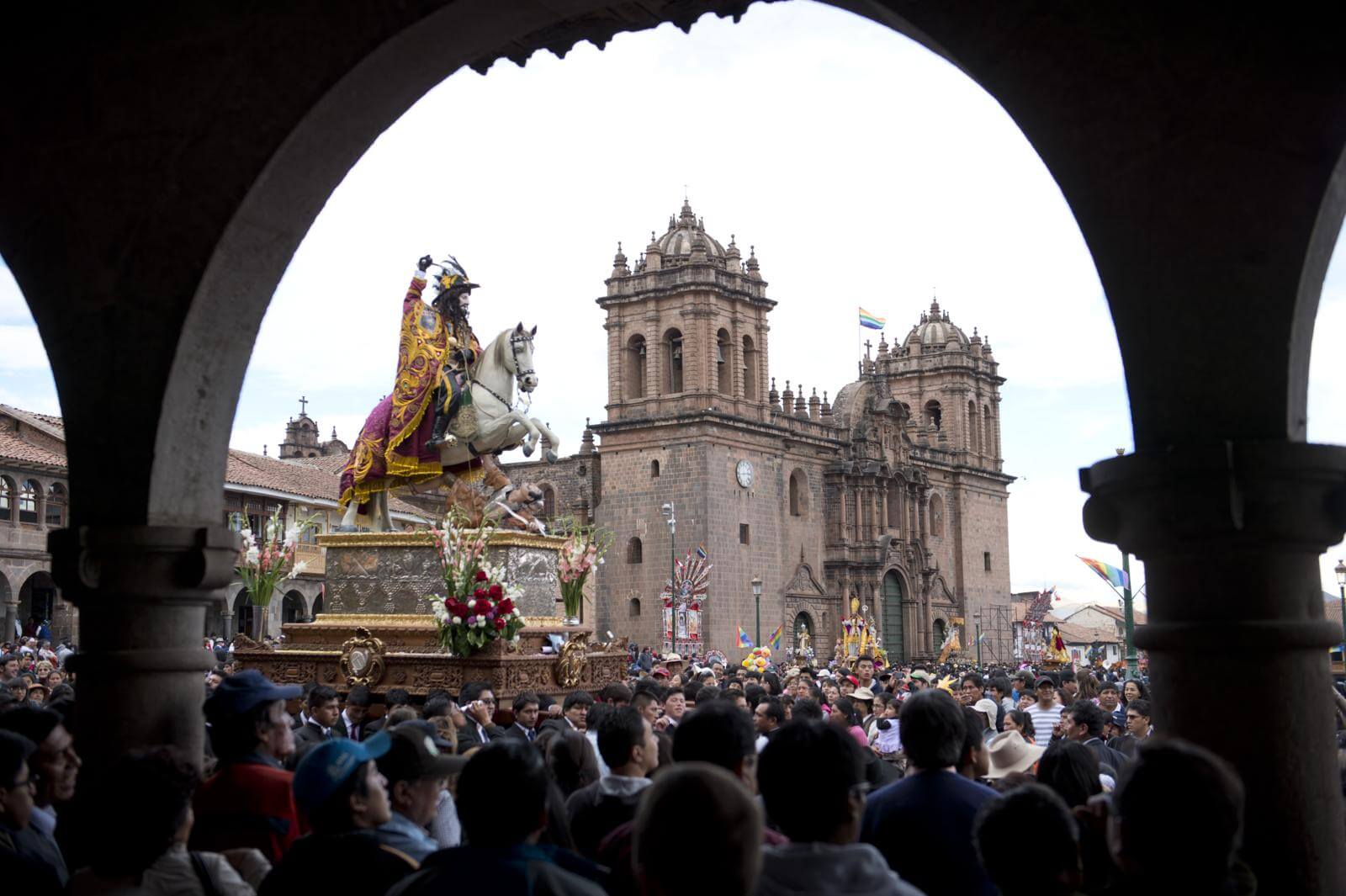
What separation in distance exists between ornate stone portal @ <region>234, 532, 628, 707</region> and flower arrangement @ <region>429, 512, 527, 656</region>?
29 centimetres

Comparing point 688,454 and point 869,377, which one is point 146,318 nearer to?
point 688,454

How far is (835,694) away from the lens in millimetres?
11984

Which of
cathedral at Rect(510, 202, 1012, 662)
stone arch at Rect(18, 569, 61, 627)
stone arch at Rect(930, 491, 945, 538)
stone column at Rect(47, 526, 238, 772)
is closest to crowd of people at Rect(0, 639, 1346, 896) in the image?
stone column at Rect(47, 526, 238, 772)

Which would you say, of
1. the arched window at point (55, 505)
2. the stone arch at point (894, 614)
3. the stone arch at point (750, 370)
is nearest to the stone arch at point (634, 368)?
the stone arch at point (750, 370)

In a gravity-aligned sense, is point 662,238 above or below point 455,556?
above

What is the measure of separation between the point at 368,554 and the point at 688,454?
1435 inches

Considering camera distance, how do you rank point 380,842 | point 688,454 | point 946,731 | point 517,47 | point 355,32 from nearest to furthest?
point 380,842, point 946,731, point 355,32, point 517,47, point 688,454

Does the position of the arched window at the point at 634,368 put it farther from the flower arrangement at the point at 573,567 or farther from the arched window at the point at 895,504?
the flower arrangement at the point at 573,567

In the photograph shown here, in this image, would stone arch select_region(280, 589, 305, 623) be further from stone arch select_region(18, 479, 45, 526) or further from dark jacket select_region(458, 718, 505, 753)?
dark jacket select_region(458, 718, 505, 753)

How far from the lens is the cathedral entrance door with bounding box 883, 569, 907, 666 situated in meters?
61.3

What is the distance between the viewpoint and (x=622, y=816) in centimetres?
464

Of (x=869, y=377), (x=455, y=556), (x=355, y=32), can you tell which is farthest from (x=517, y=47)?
(x=869, y=377)

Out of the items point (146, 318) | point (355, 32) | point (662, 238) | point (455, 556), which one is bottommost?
point (455, 556)

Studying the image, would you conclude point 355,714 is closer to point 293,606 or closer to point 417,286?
point 417,286
